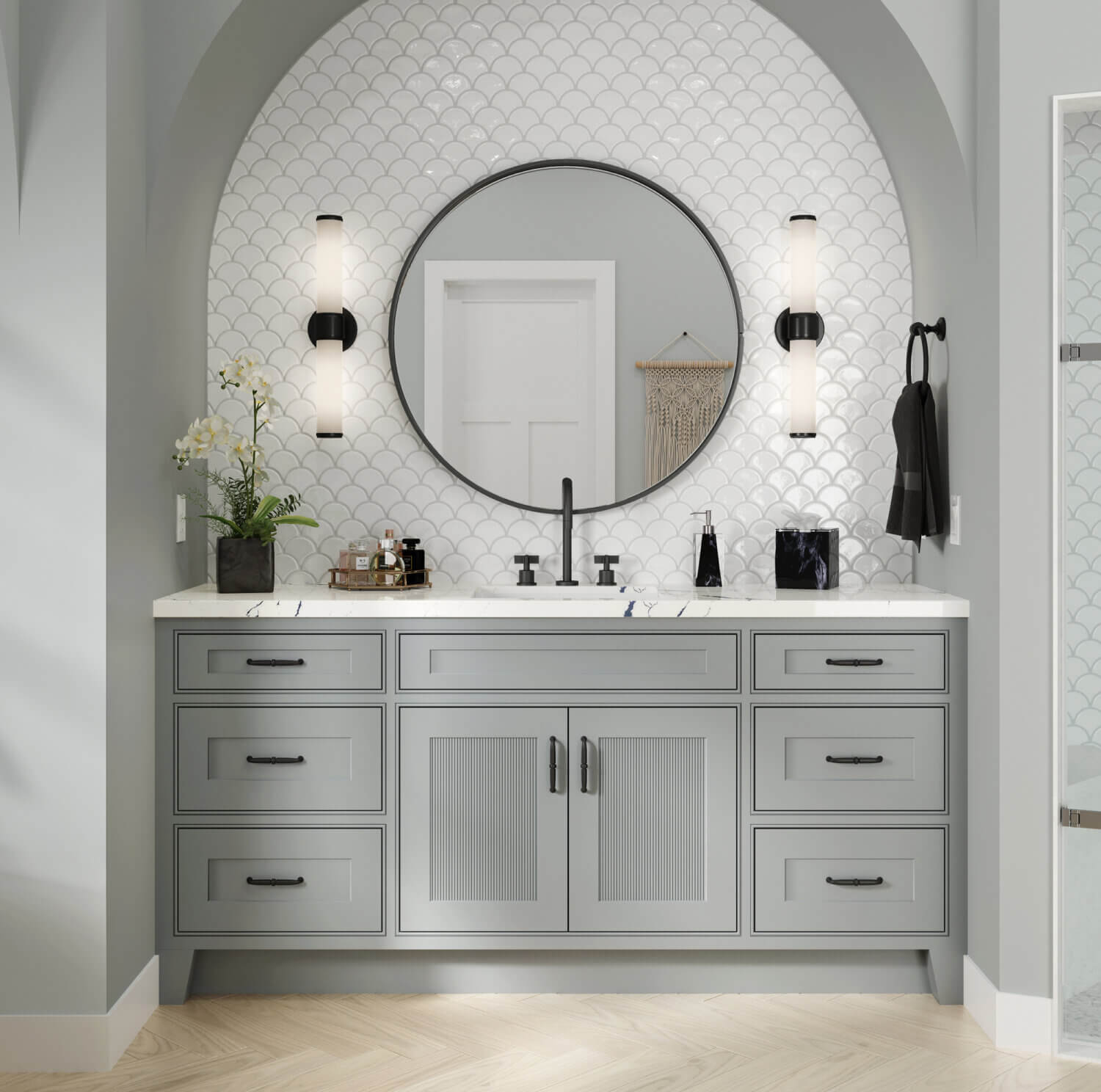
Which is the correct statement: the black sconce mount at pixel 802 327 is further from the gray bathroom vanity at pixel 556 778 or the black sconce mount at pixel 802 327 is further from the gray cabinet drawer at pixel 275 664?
the gray cabinet drawer at pixel 275 664

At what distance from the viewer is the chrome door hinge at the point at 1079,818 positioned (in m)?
2.24

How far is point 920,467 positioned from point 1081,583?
51 cm

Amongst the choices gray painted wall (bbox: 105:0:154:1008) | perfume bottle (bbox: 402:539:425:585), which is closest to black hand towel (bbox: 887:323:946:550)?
perfume bottle (bbox: 402:539:425:585)

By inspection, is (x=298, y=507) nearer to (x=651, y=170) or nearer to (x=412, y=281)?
(x=412, y=281)

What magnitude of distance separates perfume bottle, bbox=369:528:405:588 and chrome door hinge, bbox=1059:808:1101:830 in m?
1.70

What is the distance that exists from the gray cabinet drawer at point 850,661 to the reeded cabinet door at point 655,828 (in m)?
0.16

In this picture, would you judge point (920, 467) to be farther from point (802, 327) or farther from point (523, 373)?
point (523, 373)

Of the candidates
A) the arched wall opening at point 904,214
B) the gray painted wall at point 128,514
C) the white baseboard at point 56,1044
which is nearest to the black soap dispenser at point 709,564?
the arched wall opening at point 904,214

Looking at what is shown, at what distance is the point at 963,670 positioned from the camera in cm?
247

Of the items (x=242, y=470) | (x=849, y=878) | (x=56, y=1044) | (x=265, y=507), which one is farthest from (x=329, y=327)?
(x=849, y=878)

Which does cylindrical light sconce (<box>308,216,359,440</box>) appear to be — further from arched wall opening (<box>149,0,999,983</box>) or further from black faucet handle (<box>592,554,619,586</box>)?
black faucet handle (<box>592,554,619,586</box>)

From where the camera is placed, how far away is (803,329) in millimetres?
2863

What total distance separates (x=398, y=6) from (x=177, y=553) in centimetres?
170

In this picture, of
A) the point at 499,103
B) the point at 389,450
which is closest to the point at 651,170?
the point at 499,103
